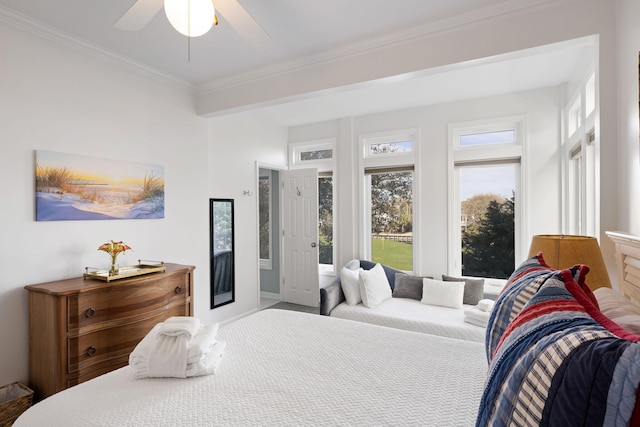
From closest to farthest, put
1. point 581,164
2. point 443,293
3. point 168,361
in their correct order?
1. point 168,361
2. point 581,164
3. point 443,293

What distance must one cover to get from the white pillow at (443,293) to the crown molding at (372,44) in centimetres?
256

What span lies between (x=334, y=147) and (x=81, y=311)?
366 centimetres

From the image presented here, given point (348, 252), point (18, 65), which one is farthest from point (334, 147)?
point (18, 65)

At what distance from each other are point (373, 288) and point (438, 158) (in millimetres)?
1842

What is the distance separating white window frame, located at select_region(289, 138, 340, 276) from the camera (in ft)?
16.4

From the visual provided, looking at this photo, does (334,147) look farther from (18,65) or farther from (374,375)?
(374,375)

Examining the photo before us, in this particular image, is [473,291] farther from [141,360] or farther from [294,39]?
[141,360]

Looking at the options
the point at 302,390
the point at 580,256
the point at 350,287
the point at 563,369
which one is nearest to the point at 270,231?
the point at 350,287

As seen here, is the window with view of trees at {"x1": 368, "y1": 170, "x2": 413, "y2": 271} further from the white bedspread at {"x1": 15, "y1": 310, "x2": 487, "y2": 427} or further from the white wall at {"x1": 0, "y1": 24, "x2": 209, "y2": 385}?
the white bedspread at {"x1": 15, "y1": 310, "x2": 487, "y2": 427}

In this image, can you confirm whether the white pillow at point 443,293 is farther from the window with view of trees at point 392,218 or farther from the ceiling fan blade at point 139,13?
the ceiling fan blade at point 139,13

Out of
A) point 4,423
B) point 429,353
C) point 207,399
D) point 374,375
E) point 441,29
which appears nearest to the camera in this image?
point 207,399

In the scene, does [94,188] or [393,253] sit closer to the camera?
[94,188]

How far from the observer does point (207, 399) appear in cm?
Result: 126

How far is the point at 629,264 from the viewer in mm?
1498
